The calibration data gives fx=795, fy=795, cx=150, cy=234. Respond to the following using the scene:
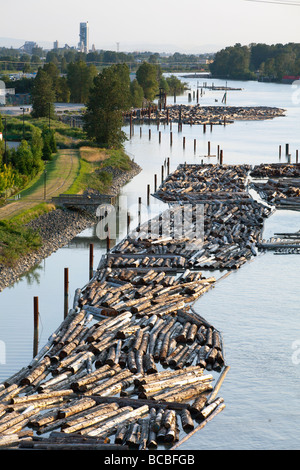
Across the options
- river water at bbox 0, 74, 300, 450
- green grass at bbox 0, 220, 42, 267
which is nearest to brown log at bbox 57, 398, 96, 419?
river water at bbox 0, 74, 300, 450

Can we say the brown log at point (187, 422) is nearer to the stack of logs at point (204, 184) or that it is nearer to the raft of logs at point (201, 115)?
the stack of logs at point (204, 184)

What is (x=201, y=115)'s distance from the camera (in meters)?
182

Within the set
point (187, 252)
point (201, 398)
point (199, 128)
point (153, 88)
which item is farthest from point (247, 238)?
point (153, 88)

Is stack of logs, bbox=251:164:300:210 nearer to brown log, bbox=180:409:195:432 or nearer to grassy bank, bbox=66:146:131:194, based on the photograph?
grassy bank, bbox=66:146:131:194

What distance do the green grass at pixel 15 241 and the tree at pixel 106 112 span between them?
4844 centimetres

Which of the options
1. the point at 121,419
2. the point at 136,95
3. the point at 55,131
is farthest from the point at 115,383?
the point at 136,95

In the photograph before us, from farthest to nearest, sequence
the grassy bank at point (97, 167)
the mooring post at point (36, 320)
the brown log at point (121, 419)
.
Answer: the grassy bank at point (97, 167) < the mooring post at point (36, 320) < the brown log at point (121, 419)

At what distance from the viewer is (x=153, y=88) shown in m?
195

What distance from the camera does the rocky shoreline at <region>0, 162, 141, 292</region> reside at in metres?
48.8

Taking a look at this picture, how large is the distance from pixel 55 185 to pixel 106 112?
3355cm

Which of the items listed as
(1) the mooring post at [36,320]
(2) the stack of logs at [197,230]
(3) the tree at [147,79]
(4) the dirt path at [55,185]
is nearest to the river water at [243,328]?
(1) the mooring post at [36,320]

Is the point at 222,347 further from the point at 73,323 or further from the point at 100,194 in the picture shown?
the point at 100,194

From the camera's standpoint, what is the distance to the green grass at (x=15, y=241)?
50281 millimetres
